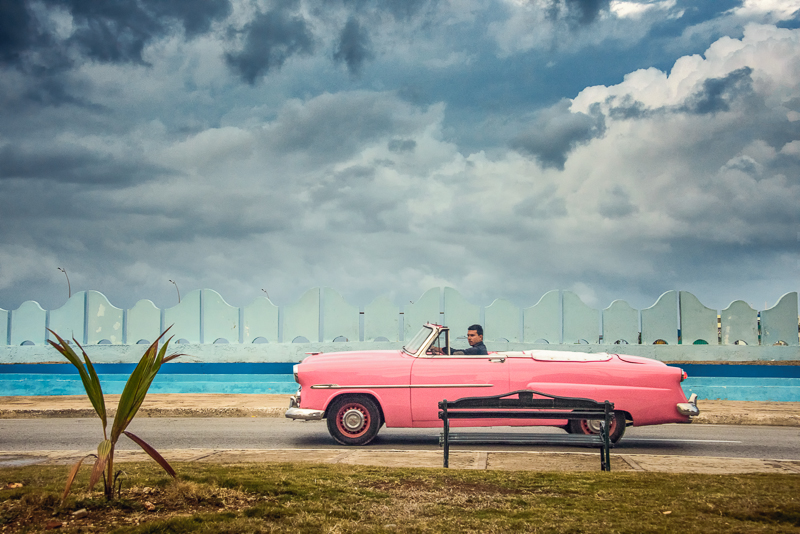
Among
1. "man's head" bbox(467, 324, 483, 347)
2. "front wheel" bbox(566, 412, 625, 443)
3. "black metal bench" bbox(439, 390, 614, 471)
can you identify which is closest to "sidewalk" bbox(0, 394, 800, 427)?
"front wheel" bbox(566, 412, 625, 443)

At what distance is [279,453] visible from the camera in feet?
25.0

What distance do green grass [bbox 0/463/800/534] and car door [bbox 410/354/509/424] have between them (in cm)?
208

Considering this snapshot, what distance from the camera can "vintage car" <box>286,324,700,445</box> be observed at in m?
8.16

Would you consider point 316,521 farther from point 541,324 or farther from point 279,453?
point 541,324

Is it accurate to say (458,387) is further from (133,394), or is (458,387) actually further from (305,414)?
(133,394)

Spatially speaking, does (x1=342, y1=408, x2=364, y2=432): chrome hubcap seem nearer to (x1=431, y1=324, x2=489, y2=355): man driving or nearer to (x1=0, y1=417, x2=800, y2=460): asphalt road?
(x1=0, y1=417, x2=800, y2=460): asphalt road

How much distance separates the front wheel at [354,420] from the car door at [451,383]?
0.52 meters

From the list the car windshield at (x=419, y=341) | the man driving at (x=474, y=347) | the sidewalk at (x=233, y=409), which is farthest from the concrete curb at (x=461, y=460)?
the sidewalk at (x=233, y=409)

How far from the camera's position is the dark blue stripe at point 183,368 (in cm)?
1752

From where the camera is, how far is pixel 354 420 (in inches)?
327

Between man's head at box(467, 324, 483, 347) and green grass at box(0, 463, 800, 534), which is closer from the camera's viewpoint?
green grass at box(0, 463, 800, 534)

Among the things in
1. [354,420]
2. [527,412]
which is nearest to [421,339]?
[354,420]

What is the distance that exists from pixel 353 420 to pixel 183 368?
434 inches

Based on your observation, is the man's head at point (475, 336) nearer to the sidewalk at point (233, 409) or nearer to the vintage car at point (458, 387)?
the vintage car at point (458, 387)
